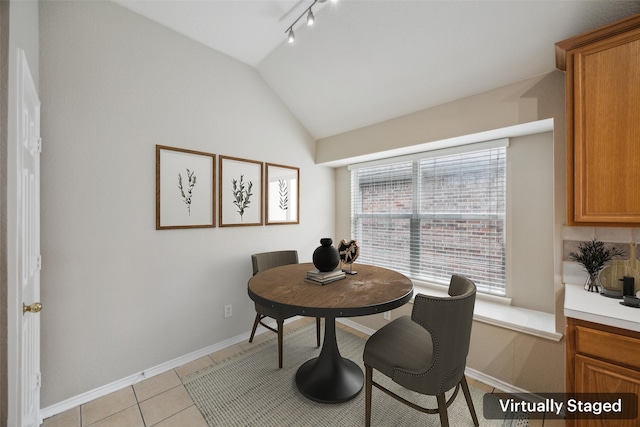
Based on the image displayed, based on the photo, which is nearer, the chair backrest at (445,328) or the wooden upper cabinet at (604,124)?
the chair backrest at (445,328)

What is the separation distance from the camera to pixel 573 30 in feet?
5.44

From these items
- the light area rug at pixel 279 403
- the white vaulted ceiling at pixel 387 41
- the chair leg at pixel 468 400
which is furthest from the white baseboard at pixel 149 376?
the white vaulted ceiling at pixel 387 41

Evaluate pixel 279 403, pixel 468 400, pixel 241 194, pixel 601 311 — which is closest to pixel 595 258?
pixel 601 311

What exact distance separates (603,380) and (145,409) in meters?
2.79

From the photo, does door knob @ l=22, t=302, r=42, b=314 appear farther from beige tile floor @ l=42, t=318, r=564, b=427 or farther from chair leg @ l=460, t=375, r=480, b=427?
chair leg @ l=460, t=375, r=480, b=427

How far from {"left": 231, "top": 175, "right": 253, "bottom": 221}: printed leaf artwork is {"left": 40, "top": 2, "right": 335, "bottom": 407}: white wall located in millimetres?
238

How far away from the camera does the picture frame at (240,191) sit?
2686 mm

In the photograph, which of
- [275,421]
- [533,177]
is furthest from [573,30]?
[275,421]

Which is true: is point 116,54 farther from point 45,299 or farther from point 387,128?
point 387,128

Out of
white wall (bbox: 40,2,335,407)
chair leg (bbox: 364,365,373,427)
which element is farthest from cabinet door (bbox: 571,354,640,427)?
white wall (bbox: 40,2,335,407)

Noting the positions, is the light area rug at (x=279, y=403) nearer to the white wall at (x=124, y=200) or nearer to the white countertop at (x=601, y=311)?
the white wall at (x=124, y=200)

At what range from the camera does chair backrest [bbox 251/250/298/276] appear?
2698 millimetres

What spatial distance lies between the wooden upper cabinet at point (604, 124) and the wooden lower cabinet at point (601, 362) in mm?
614

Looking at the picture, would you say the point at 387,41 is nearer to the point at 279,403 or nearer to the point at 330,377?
the point at 330,377
